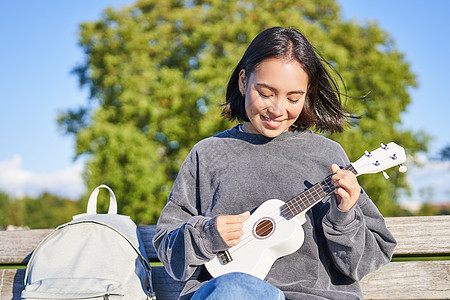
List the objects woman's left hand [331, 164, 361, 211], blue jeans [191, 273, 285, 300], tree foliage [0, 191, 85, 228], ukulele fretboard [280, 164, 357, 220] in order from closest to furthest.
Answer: blue jeans [191, 273, 285, 300], woman's left hand [331, 164, 361, 211], ukulele fretboard [280, 164, 357, 220], tree foliage [0, 191, 85, 228]

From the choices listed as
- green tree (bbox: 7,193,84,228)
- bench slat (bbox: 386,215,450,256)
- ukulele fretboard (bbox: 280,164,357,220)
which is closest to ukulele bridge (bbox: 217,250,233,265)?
ukulele fretboard (bbox: 280,164,357,220)

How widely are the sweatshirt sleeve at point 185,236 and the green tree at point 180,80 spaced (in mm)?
10032

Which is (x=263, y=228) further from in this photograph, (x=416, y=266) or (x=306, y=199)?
(x=416, y=266)

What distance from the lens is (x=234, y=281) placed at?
177 centimetres

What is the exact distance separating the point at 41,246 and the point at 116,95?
12.6m

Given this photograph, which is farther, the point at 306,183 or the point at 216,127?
the point at 216,127

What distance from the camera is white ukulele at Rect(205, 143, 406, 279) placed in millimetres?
2141

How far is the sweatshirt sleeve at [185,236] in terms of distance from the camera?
2092mm

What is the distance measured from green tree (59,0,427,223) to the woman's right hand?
33.9ft

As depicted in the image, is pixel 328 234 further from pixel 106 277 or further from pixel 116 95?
pixel 116 95

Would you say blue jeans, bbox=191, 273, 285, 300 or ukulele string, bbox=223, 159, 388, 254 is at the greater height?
ukulele string, bbox=223, 159, 388, 254

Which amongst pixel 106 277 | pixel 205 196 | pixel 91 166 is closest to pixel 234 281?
pixel 205 196

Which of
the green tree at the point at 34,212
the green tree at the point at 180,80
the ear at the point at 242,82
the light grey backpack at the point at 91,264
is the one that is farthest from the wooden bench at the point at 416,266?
the green tree at the point at 34,212

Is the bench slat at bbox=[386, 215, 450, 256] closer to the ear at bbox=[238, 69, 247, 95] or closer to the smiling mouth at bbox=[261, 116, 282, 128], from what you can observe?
the smiling mouth at bbox=[261, 116, 282, 128]
